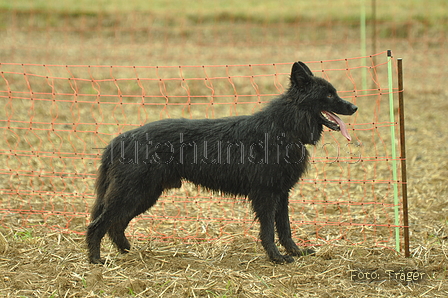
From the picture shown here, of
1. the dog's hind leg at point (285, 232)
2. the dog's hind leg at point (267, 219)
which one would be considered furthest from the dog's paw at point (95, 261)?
the dog's hind leg at point (285, 232)

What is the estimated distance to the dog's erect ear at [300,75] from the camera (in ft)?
15.4

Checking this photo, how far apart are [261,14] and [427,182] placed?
12.4 metres

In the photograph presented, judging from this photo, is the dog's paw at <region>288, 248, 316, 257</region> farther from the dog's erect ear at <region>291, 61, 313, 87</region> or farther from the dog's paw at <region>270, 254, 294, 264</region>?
the dog's erect ear at <region>291, 61, 313, 87</region>

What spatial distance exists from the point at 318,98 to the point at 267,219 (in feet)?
4.20

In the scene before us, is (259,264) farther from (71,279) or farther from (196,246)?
(71,279)

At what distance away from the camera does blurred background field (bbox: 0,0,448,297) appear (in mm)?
4625

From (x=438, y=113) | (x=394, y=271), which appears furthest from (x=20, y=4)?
(x=394, y=271)

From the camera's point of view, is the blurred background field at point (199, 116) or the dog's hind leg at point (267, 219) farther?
the dog's hind leg at point (267, 219)

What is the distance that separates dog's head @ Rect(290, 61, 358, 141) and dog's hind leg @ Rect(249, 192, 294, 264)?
2.99ft

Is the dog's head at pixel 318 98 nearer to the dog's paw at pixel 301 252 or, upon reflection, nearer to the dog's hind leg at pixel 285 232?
the dog's hind leg at pixel 285 232

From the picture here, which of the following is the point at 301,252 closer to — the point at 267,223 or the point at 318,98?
the point at 267,223

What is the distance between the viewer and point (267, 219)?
4.94 m

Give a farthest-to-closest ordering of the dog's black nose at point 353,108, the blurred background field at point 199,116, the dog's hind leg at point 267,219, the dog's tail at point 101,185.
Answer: the dog's tail at point 101,185, the dog's hind leg at point 267,219, the dog's black nose at point 353,108, the blurred background field at point 199,116

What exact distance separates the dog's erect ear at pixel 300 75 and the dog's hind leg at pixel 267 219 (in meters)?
1.12
